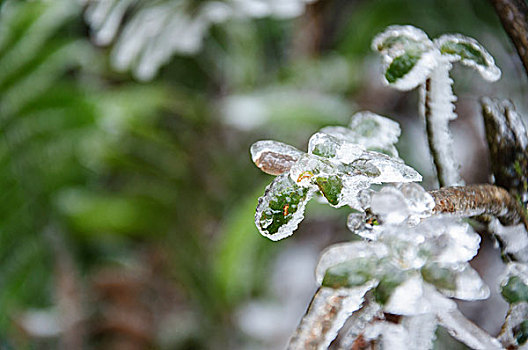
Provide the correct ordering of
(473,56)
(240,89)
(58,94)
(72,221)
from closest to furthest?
(473,56) < (58,94) < (72,221) < (240,89)

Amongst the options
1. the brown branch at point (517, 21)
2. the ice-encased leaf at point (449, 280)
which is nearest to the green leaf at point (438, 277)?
the ice-encased leaf at point (449, 280)

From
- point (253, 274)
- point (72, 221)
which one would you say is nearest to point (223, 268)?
point (253, 274)

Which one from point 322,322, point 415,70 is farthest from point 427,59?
point 322,322

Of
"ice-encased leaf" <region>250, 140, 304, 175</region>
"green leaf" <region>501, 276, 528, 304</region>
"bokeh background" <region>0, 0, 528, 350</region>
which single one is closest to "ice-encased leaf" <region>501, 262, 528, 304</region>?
"green leaf" <region>501, 276, 528, 304</region>

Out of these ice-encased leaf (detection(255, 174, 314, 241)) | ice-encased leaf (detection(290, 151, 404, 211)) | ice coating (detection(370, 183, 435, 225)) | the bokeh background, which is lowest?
the bokeh background

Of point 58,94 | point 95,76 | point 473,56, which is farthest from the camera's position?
point 95,76

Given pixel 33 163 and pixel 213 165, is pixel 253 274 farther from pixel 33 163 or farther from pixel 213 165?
pixel 33 163

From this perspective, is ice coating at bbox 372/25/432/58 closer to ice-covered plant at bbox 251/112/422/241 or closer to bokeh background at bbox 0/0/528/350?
ice-covered plant at bbox 251/112/422/241

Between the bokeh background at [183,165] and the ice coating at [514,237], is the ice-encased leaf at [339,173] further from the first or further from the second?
the bokeh background at [183,165]
